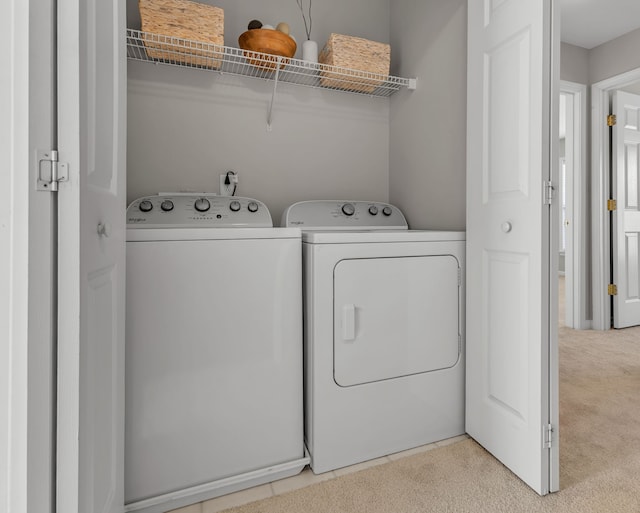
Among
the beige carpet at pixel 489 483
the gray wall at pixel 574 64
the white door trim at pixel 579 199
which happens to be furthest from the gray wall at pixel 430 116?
the white door trim at pixel 579 199

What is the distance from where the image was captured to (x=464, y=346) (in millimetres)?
1606

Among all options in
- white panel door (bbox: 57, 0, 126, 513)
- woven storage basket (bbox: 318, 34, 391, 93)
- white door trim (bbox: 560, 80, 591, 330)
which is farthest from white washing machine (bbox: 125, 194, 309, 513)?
white door trim (bbox: 560, 80, 591, 330)

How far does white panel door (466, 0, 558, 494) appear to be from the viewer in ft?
4.01

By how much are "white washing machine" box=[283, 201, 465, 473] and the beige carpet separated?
0.11m

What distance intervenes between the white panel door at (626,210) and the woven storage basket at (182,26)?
349 centimetres

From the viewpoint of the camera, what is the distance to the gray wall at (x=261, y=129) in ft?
6.06

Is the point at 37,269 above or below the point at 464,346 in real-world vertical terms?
above

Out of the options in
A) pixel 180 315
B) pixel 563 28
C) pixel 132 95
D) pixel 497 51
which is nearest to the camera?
pixel 180 315

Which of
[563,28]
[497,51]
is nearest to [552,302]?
[497,51]

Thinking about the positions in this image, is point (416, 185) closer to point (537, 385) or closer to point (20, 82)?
point (537, 385)

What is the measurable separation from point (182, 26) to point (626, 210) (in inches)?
153

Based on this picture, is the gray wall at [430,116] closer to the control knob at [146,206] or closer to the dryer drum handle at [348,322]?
the dryer drum handle at [348,322]

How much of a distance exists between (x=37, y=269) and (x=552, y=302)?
1427mm

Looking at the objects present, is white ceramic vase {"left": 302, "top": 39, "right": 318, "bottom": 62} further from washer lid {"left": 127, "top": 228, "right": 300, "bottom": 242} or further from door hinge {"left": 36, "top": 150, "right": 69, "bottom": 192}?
door hinge {"left": 36, "top": 150, "right": 69, "bottom": 192}
